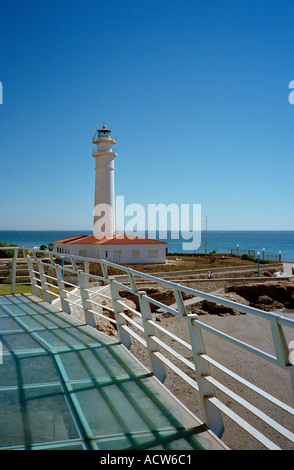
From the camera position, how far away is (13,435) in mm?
2789

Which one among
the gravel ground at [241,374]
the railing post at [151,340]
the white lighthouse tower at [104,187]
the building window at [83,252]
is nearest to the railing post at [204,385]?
the railing post at [151,340]

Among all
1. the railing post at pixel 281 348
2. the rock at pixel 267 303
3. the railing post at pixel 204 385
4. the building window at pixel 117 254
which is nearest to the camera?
the railing post at pixel 281 348

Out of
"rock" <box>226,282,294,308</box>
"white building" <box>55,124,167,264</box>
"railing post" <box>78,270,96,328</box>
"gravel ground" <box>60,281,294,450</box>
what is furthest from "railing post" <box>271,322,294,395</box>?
"white building" <box>55,124,167,264</box>

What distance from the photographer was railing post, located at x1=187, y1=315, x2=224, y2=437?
284 centimetres

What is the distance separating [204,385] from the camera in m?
2.88

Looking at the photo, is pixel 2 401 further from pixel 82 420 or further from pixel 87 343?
pixel 87 343

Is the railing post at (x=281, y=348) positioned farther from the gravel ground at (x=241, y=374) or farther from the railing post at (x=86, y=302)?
the gravel ground at (x=241, y=374)

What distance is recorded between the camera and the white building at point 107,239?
3616 centimetres

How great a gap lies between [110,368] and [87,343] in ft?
3.38

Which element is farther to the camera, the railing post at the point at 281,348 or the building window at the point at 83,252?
the building window at the point at 83,252

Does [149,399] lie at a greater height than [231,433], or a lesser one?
greater

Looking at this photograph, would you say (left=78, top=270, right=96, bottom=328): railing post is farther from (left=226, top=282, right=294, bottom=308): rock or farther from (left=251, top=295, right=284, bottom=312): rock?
(left=226, top=282, right=294, bottom=308): rock

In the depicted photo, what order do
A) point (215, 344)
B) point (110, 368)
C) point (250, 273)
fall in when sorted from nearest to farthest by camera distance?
1. point (110, 368)
2. point (215, 344)
3. point (250, 273)
